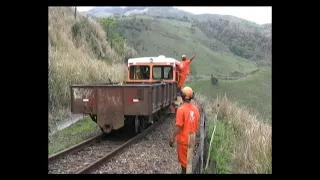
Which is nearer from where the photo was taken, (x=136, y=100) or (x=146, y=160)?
(x=146, y=160)

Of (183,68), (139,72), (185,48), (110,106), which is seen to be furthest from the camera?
(185,48)

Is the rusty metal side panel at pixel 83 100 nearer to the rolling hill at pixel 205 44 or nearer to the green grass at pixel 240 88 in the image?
the green grass at pixel 240 88

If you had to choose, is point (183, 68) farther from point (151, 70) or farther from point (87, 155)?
point (87, 155)

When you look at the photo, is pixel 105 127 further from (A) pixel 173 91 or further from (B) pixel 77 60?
(B) pixel 77 60

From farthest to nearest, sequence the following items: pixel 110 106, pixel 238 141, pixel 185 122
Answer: pixel 238 141
pixel 110 106
pixel 185 122

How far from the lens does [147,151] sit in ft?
35.0

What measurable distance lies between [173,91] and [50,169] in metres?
8.32

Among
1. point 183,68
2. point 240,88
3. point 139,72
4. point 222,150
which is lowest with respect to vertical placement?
point 222,150

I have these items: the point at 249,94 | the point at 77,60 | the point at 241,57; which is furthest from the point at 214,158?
the point at 241,57

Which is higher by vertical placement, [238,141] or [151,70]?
[151,70]

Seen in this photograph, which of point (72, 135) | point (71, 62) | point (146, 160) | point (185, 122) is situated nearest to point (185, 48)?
point (71, 62)


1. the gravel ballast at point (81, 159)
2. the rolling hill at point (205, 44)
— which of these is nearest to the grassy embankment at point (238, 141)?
the gravel ballast at point (81, 159)

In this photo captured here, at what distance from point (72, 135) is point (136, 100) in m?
2.72

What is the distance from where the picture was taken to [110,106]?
11.9 metres
